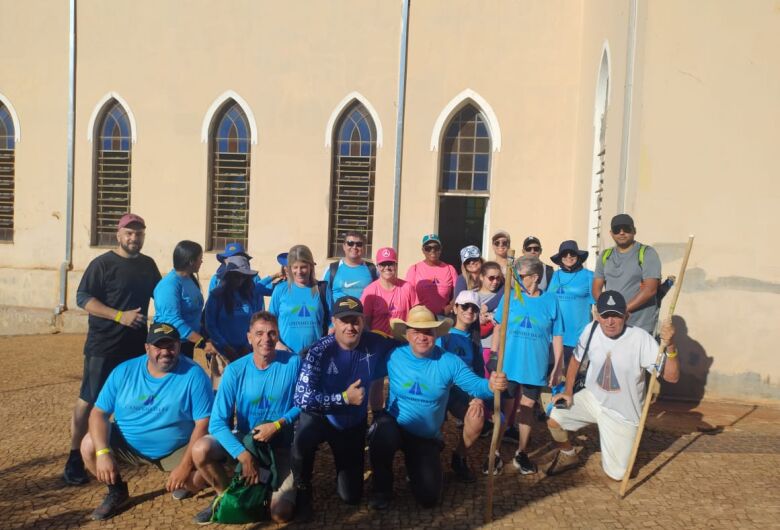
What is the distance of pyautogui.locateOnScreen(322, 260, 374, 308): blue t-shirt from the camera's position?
6.21 metres

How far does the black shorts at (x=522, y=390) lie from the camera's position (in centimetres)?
537

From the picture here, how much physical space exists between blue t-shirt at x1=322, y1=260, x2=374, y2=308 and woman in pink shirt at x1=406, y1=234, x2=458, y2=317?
534mm

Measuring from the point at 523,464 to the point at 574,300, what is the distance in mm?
1942

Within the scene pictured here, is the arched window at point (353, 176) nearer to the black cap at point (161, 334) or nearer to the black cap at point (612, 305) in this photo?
the black cap at point (612, 305)

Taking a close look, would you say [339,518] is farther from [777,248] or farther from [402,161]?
[402,161]

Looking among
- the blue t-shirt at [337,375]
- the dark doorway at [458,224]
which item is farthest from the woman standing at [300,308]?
the dark doorway at [458,224]

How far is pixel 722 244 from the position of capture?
7.52 m

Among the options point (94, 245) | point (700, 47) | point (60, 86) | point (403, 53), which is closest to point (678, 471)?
point (700, 47)

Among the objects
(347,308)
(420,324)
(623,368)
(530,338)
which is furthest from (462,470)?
(347,308)

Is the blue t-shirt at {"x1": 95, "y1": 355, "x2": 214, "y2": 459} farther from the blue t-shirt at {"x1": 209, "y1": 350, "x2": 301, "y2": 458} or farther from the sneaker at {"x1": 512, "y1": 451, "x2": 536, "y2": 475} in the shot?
the sneaker at {"x1": 512, "y1": 451, "x2": 536, "y2": 475}

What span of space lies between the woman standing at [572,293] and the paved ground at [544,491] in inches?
37.4

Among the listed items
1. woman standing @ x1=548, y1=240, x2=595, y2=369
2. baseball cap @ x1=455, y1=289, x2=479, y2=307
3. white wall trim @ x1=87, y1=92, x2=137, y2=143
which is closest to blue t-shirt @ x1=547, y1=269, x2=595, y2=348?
woman standing @ x1=548, y1=240, x2=595, y2=369

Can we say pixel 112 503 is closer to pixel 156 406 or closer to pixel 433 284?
pixel 156 406

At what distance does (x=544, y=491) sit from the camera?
492 centimetres
